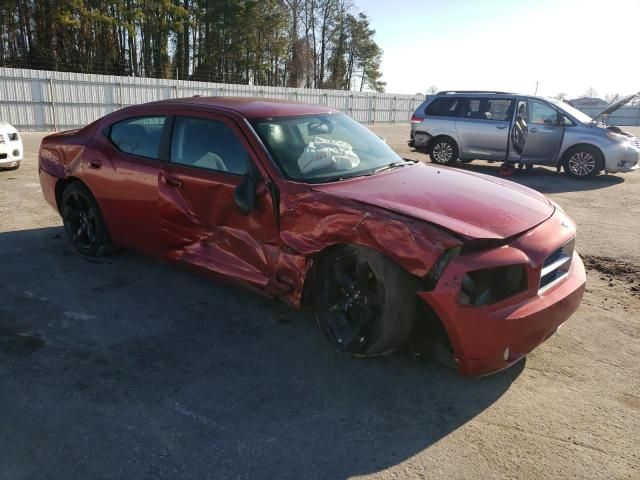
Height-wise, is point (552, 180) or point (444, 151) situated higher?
point (444, 151)

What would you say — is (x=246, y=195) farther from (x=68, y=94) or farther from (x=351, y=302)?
(x=68, y=94)

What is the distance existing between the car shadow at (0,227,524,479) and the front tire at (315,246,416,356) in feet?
0.65

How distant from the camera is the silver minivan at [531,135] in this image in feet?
36.0

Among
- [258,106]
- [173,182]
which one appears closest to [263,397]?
[173,182]

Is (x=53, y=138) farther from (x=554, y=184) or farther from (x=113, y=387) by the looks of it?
(x=554, y=184)

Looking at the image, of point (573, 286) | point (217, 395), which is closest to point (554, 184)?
point (573, 286)

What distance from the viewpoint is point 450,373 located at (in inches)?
124

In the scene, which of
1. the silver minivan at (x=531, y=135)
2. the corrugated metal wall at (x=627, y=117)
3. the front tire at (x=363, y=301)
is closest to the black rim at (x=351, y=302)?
the front tire at (x=363, y=301)

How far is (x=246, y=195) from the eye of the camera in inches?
135

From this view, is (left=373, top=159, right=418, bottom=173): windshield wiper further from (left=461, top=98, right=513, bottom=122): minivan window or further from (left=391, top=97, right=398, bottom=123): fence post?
(left=391, top=97, right=398, bottom=123): fence post

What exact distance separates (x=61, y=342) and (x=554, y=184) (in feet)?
32.3

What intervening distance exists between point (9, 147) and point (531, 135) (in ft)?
34.6

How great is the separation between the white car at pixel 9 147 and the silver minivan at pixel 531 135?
9.03m

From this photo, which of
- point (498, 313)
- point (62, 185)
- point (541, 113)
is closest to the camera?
point (498, 313)
